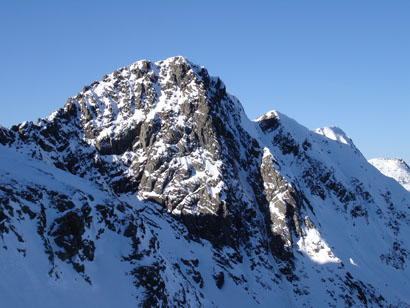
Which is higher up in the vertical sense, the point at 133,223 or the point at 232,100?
the point at 232,100

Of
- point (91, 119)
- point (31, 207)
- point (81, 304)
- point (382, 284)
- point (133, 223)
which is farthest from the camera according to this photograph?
point (91, 119)

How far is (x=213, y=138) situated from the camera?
106 metres

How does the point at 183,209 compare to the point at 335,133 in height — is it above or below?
below

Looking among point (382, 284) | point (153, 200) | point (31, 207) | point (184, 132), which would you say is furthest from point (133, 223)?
point (382, 284)

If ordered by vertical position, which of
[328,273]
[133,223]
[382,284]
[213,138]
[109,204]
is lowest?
[382,284]

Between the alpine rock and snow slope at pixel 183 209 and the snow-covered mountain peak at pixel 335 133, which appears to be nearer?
the alpine rock and snow slope at pixel 183 209

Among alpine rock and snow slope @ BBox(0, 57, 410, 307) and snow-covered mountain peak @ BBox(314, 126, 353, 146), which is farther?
snow-covered mountain peak @ BBox(314, 126, 353, 146)

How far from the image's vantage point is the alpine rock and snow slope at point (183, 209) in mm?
55312

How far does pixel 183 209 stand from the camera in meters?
96.4

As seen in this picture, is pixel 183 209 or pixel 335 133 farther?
pixel 335 133

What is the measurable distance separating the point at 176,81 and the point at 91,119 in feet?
85.3

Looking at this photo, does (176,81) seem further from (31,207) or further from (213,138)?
(31,207)

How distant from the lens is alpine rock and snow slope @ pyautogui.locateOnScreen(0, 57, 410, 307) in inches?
2178

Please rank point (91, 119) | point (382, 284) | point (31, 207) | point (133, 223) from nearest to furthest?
point (31, 207), point (133, 223), point (382, 284), point (91, 119)
